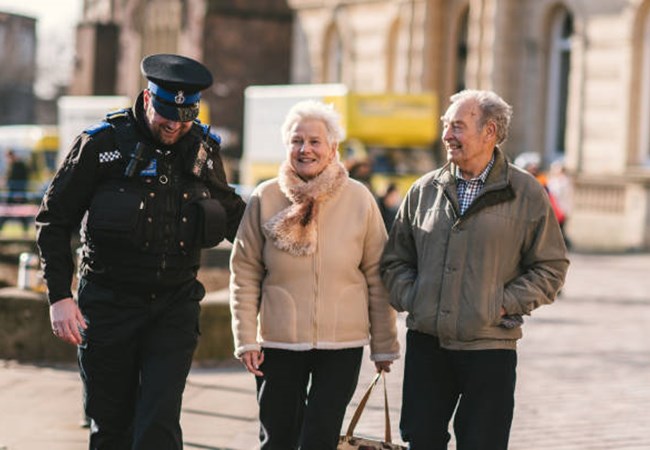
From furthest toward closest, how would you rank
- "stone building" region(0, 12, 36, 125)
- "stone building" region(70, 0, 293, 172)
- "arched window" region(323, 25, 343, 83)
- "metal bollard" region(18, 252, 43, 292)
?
"stone building" region(0, 12, 36, 125) → "stone building" region(70, 0, 293, 172) → "arched window" region(323, 25, 343, 83) → "metal bollard" region(18, 252, 43, 292)

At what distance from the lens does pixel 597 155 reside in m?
27.6

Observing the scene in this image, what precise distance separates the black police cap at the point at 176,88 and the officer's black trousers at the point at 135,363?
796 millimetres

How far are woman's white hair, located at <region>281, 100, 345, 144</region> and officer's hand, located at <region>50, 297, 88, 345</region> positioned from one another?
47.5 inches

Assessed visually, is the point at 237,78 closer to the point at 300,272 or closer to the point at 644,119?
the point at 644,119

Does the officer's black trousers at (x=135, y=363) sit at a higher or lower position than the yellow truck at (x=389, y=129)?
lower

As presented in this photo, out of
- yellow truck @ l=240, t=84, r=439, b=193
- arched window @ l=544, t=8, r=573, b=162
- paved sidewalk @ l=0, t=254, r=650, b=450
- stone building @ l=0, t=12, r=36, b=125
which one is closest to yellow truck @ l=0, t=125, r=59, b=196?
yellow truck @ l=240, t=84, r=439, b=193

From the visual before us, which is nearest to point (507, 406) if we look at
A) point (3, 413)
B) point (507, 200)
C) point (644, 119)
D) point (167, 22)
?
point (507, 200)

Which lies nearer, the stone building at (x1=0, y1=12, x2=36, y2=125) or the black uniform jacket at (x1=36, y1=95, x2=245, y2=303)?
the black uniform jacket at (x1=36, y1=95, x2=245, y2=303)

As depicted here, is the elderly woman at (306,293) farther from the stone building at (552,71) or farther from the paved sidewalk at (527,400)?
the stone building at (552,71)

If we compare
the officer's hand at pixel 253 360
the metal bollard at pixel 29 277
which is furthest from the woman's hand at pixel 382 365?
the metal bollard at pixel 29 277

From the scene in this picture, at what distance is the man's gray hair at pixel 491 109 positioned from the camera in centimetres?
548

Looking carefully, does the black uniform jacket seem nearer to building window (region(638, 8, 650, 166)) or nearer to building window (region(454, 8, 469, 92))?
building window (region(638, 8, 650, 166))

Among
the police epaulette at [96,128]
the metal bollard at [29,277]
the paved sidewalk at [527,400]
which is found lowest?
the paved sidewalk at [527,400]

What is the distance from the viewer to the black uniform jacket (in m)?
5.45
